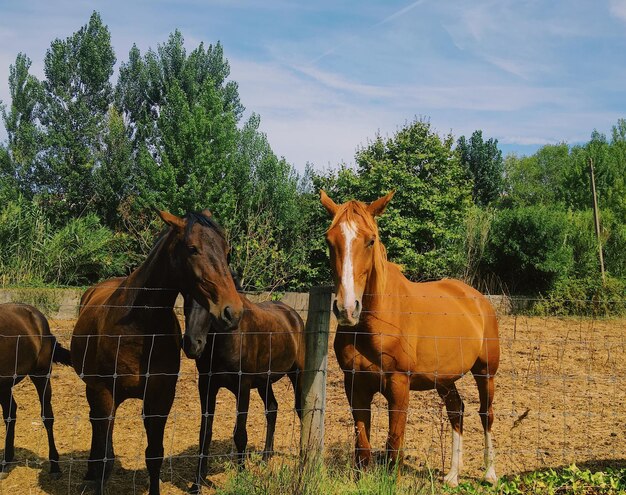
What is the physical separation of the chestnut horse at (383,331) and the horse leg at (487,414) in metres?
0.02

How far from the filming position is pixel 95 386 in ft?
13.2

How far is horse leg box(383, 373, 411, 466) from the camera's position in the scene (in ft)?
12.8

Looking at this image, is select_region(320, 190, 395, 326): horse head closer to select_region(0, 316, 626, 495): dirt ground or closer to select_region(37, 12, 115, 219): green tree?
select_region(0, 316, 626, 495): dirt ground

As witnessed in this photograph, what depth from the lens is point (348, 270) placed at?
3562 mm

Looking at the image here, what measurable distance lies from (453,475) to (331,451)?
1.09m

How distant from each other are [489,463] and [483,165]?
3903cm

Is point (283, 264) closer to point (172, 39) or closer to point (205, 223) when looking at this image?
point (172, 39)

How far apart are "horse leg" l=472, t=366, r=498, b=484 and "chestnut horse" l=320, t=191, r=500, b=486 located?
0.02m

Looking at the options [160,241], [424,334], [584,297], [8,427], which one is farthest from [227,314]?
[584,297]

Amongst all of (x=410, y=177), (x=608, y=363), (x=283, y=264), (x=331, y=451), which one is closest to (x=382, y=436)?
(x=331, y=451)

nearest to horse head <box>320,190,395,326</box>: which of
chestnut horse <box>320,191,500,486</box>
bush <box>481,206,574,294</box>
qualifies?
chestnut horse <box>320,191,500,486</box>

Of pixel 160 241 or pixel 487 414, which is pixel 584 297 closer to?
pixel 487 414

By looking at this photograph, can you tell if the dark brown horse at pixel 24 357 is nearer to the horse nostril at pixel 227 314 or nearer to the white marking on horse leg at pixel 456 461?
the horse nostril at pixel 227 314

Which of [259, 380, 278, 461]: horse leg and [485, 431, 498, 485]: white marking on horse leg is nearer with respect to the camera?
[485, 431, 498, 485]: white marking on horse leg
